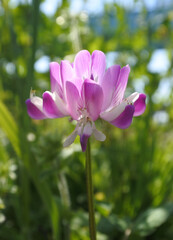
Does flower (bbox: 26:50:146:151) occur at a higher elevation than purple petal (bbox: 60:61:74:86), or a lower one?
lower

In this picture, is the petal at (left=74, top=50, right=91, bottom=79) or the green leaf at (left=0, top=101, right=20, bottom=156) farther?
the green leaf at (left=0, top=101, right=20, bottom=156)

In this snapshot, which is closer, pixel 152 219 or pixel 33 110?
pixel 33 110

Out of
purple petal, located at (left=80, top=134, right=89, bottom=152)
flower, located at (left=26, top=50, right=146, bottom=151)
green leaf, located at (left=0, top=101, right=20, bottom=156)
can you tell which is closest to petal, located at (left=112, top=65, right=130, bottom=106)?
flower, located at (left=26, top=50, right=146, bottom=151)

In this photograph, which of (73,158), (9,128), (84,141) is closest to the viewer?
(84,141)

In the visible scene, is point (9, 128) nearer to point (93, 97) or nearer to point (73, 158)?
point (93, 97)

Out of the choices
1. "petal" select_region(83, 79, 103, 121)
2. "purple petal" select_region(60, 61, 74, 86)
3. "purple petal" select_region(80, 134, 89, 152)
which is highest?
"purple petal" select_region(60, 61, 74, 86)

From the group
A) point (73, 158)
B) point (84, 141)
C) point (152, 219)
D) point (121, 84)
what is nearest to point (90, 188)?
point (84, 141)

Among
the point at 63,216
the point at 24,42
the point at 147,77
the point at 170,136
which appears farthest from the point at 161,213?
the point at 24,42

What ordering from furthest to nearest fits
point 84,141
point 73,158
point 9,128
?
point 73,158
point 9,128
point 84,141

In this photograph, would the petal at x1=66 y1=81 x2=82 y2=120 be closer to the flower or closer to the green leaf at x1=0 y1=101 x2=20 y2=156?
the flower
